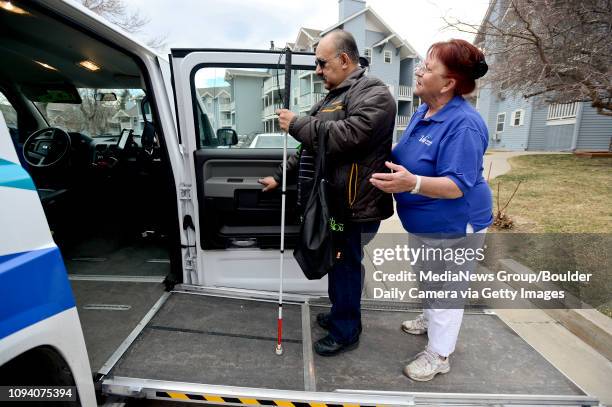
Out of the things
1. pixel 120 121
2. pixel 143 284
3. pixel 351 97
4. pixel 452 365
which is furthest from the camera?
pixel 120 121

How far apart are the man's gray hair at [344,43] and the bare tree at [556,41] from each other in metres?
4.28

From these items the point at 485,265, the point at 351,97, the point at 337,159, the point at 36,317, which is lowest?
the point at 485,265

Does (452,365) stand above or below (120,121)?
below

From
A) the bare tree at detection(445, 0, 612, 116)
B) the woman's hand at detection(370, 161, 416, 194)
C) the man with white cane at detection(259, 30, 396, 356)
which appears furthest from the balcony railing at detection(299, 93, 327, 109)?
the bare tree at detection(445, 0, 612, 116)

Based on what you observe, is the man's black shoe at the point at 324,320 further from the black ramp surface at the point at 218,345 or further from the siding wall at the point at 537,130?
the siding wall at the point at 537,130

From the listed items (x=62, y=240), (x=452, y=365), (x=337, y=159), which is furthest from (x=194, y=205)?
(x=62, y=240)

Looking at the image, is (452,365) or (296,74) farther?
(296,74)

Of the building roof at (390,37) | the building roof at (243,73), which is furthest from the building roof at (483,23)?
the building roof at (390,37)

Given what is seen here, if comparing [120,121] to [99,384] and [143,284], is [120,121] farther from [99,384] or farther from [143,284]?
[99,384]

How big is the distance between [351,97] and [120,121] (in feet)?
13.4

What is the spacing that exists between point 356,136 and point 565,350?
243 centimetres

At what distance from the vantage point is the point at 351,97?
77.6 inches

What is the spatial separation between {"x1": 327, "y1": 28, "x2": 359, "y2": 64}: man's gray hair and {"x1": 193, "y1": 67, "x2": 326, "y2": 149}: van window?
0.63 m

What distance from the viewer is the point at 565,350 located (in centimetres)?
271
